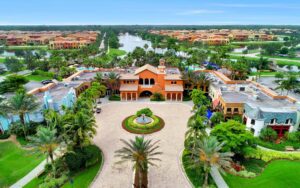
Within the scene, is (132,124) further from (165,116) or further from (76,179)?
(76,179)

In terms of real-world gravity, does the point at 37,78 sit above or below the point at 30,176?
above

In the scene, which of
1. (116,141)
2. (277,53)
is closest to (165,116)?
(116,141)

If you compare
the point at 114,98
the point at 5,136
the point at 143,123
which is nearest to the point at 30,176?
the point at 5,136

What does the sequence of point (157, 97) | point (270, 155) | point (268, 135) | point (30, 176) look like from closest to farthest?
point (30, 176), point (270, 155), point (268, 135), point (157, 97)

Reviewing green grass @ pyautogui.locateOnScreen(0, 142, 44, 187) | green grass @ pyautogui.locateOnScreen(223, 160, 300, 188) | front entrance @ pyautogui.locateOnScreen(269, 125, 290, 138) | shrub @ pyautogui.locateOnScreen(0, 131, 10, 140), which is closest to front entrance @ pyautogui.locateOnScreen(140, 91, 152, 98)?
front entrance @ pyautogui.locateOnScreen(269, 125, 290, 138)

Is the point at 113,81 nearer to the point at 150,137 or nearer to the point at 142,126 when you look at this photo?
the point at 142,126

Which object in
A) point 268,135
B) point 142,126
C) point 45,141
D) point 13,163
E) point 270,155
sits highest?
point 45,141
